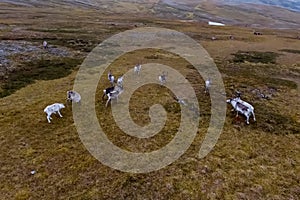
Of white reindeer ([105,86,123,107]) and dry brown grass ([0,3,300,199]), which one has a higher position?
white reindeer ([105,86,123,107])

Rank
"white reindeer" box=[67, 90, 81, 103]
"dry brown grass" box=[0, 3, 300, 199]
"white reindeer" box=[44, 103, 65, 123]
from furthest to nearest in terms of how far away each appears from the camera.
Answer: "white reindeer" box=[67, 90, 81, 103], "white reindeer" box=[44, 103, 65, 123], "dry brown grass" box=[0, 3, 300, 199]

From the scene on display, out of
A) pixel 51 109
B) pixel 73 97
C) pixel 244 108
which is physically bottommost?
pixel 51 109

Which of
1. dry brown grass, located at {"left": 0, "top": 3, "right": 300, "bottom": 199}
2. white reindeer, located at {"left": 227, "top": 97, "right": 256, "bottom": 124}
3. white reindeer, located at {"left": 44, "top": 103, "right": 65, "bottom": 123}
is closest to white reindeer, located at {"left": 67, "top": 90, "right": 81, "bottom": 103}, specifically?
dry brown grass, located at {"left": 0, "top": 3, "right": 300, "bottom": 199}

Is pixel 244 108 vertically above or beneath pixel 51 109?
above

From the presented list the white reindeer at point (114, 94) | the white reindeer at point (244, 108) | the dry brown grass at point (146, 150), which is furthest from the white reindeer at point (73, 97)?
the white reindeer at point (244, 108)

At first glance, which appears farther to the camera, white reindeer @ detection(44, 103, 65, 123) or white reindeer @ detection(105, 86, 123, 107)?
white reindeer @ detection(105, 86, 123, 107)

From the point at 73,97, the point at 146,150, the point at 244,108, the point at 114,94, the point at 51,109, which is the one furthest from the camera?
the point at 114,94

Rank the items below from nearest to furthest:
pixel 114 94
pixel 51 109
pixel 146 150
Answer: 1. pixel 146 150
2. pixel 51 109
3. pixel 114 94

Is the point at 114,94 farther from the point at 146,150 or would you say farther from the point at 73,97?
the point at 146,150

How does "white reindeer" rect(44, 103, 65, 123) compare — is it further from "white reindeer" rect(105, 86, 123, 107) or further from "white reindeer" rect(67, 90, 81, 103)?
"white reindeer" rect(105, 86, 123, 107)

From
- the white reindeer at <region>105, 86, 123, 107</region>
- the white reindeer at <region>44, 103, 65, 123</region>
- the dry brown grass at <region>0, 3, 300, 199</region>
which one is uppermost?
the white reindeer at <region>105, 86, 123, 107</region>

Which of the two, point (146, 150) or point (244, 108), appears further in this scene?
point (244, 108)

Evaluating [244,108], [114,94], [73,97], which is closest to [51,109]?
[73,97]
